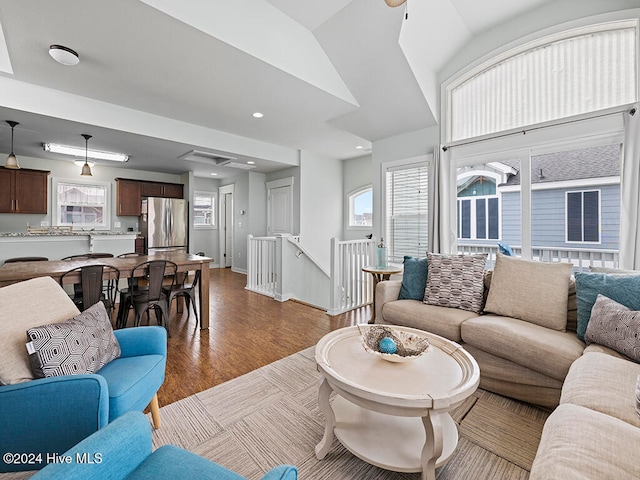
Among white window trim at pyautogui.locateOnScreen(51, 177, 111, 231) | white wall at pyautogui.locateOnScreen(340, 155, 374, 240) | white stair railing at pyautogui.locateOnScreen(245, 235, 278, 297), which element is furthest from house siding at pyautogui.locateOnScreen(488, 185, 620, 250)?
white window trim at pyautogui.locateOnScreen(51, 177, 111, 231)

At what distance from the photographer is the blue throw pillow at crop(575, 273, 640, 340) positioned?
1.79 meters

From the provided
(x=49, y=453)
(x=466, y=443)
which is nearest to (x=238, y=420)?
(x=49, y=453)

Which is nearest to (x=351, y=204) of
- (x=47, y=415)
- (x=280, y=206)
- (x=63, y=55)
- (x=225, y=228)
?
(x=280, y=206)

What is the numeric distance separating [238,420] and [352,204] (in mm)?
5593

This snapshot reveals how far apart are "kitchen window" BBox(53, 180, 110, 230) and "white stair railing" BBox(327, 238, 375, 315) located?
5.38 m

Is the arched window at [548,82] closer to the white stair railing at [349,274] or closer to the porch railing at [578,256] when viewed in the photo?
the porch railing at [578,256]

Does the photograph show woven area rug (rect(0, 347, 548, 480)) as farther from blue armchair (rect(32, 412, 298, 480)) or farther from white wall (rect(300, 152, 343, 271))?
white wall (rect(300, 152, 343, 271))

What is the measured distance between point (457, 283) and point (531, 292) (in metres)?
0.55

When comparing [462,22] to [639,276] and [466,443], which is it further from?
[466,443]

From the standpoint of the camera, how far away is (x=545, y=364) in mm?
1806

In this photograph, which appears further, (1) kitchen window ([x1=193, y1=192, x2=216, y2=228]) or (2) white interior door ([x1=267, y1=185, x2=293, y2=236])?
(1) kitchen window ([x1=193, y1=192, x2=216, y2=228])

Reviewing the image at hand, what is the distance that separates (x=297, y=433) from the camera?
169cm

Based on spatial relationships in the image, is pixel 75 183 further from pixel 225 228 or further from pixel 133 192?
pixel 225 228

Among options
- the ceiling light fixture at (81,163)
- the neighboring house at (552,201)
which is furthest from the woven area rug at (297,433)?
the ceiling light fixture at (81,163)
